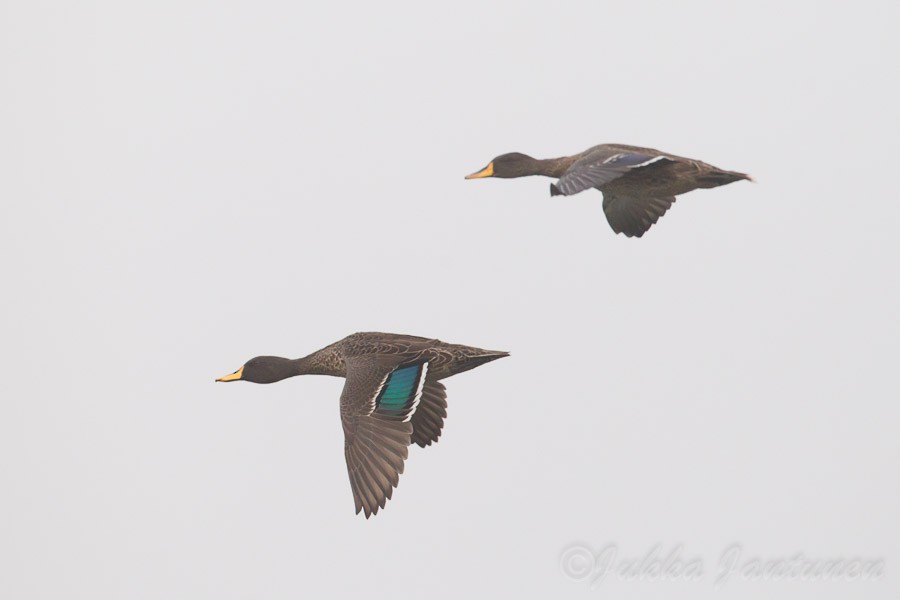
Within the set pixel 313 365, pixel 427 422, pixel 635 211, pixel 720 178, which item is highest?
pixel 720 178

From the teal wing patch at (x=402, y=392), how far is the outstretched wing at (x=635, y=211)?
4591 millimetres

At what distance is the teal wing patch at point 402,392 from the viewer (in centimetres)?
2122

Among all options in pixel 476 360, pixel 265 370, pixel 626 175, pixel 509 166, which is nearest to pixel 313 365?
pixel 265 370

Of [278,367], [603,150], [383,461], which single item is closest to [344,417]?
[383,461]

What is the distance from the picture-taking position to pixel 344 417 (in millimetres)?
21312

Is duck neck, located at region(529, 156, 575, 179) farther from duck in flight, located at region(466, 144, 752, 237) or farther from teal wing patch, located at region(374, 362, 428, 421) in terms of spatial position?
teal wing patch, located at region(374, 362, 428, 421)

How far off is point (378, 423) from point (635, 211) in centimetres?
603

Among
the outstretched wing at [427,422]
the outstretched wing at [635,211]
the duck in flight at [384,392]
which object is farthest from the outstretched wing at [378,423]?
the outstretched wing at [635,211]

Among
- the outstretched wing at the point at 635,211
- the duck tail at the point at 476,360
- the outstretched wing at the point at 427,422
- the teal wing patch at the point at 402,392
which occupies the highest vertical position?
the outstretched wing at the point at 635,211

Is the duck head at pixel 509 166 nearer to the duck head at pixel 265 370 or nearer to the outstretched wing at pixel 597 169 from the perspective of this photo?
the outstretched wing at pixel 597 169

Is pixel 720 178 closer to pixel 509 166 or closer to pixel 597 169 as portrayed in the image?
pixel 597 169

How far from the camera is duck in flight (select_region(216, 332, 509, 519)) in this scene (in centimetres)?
2066

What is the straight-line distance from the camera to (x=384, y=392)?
21.5 metres

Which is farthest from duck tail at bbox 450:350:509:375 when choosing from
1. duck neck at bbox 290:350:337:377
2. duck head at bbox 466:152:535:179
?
duck head at bbox 466:152:535:179
